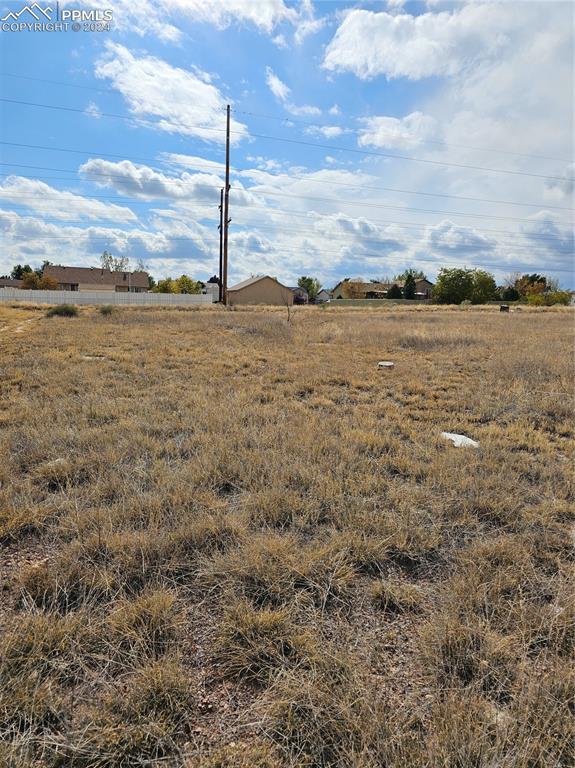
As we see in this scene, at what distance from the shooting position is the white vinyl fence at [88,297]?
35.6 metres

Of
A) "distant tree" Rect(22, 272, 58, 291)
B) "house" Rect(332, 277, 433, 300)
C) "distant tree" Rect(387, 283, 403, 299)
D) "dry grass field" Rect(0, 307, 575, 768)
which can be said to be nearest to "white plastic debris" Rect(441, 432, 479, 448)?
"dry grass field" Rect(0, 307, 575, 768)

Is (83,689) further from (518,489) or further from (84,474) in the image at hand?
(518,489)

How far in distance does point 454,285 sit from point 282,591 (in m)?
63.4

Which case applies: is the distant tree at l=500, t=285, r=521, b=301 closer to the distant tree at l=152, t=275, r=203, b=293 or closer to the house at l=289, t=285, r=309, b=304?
the house at l=289, t=285, r=309, b=304

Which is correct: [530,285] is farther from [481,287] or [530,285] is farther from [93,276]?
[93,276]

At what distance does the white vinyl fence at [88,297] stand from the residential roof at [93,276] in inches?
1055

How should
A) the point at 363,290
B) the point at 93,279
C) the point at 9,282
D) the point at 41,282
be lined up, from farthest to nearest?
the point at 363,290 < the point at 9,282 < the point at 93,279 < the point at 41,282

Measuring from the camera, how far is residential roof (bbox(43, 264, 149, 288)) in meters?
61.4

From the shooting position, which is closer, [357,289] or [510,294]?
[510,294]

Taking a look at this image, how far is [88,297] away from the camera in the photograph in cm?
3659

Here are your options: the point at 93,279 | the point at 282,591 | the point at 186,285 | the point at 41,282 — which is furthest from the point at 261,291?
the point at 282,591

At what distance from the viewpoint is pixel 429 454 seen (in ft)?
12.5

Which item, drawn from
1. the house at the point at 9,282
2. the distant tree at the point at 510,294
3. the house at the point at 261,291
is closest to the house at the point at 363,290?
the distant tree at the point at 510,294

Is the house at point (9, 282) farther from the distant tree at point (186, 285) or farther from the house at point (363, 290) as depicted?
the house at point (363, 290)
